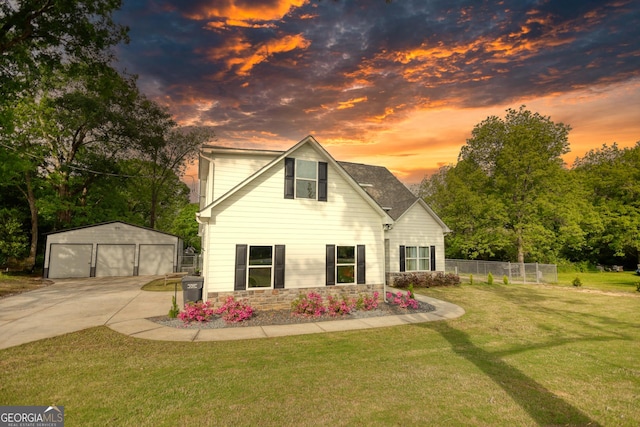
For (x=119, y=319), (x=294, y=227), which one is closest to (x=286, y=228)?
(x=294, y=227)

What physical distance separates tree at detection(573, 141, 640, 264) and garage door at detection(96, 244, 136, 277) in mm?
45697

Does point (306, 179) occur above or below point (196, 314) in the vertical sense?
above

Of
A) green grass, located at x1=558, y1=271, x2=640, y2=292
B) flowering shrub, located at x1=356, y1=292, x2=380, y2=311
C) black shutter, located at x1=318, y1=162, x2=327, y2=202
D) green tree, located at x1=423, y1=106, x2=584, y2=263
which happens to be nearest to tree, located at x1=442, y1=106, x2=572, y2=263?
green tree, located at x1=423, y1=106, x2=584, y2=263

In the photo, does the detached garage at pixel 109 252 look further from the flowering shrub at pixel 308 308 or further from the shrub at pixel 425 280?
the shrub at pixel 425 280

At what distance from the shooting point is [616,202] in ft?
108

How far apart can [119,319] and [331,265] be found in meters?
8.24

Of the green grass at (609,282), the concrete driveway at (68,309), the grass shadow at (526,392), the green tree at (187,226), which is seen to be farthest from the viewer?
the green tree at (187,226)

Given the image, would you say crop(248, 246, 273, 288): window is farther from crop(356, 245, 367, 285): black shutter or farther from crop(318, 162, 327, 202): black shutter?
crop(356, 245, 367, 285): black shutter

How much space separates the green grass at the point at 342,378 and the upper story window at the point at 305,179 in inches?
238

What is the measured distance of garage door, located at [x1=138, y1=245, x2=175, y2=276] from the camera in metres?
25.4

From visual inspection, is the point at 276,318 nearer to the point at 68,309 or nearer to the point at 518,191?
the point at 68,309

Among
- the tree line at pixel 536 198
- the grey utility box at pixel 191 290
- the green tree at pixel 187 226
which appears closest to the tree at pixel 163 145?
the green tree at pixel 187 226

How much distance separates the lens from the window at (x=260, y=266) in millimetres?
11695

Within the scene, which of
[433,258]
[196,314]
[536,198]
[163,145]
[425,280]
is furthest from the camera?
[163,145]
